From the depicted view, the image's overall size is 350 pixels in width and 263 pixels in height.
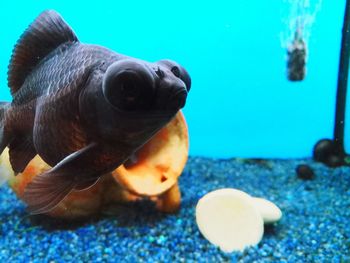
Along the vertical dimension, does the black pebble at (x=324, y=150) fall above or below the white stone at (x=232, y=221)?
below

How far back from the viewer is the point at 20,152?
134cm

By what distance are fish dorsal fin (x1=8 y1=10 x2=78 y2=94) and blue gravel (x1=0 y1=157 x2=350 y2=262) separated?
2226 mm

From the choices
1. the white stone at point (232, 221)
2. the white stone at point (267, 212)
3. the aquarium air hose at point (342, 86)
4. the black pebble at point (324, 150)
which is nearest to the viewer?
the white stone at point (232, 221)

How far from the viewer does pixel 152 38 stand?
16.7 ft

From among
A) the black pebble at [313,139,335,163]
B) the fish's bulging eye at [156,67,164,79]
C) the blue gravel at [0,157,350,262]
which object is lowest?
the black pebble at [313,139,335,163]

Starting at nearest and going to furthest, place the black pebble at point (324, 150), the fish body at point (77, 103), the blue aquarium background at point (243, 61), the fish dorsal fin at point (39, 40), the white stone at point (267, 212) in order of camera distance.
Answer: the fish body at point (77, 103), the fish dorsal fin at point (39, 40), the white stone at point (267, 212), the blue aquarium background at point (243, 61), the black pebble at point (324, 150)

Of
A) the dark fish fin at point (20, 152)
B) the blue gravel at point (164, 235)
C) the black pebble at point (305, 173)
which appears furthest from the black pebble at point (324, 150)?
the dark fish fin at point (20, 152)

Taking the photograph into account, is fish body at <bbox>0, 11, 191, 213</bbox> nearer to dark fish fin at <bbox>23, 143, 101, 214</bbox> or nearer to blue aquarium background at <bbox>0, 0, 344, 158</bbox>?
dark fish fin at <bbox>23, 143, 101, 214</bbox>

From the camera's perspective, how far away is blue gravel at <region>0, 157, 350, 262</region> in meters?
3.17

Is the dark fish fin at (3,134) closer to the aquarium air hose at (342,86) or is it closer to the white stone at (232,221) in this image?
the white stone at (232,221)

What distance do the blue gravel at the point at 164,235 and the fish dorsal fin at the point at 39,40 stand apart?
7.30 feet

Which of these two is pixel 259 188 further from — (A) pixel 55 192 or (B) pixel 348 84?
(A) pixel 55 192

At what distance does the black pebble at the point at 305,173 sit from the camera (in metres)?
5.29

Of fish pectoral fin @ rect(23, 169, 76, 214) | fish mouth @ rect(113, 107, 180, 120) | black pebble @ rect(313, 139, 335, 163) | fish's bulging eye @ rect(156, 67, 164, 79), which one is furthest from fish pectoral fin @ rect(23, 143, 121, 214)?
black pebble @ rect(313, 139, 335, 163)
